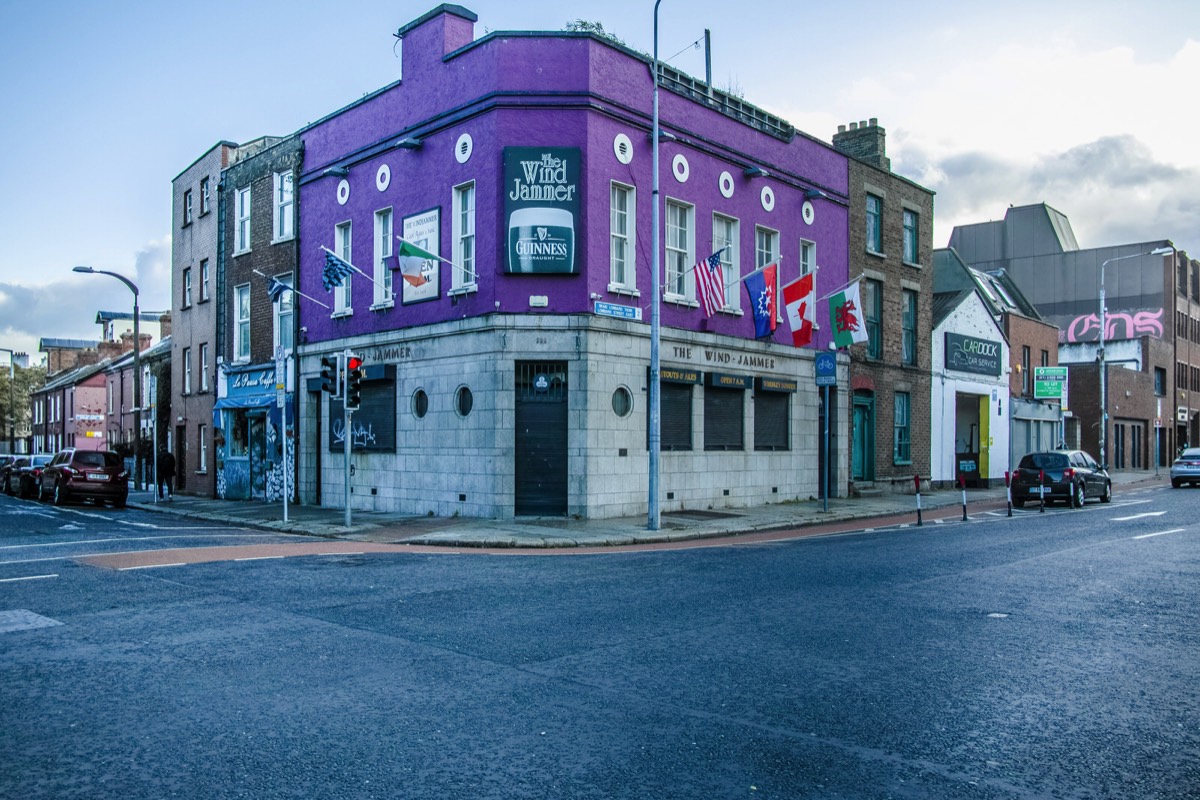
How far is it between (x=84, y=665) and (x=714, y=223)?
20025 millimetres

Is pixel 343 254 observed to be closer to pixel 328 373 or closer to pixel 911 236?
pixel 328 373

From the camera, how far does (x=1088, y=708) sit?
6.11 m

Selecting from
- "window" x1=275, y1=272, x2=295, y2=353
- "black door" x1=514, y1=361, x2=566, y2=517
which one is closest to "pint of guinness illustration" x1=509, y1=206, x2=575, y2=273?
"black door" x1=514, y1=361, x2=566, y2=517

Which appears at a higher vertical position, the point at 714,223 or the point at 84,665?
the point at 714,223

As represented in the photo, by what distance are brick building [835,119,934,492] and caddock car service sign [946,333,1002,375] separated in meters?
1.83

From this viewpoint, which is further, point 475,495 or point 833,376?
point 833,376

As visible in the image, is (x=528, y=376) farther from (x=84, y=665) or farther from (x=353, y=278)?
(x=84, y=665)

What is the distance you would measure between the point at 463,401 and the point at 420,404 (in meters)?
1.78

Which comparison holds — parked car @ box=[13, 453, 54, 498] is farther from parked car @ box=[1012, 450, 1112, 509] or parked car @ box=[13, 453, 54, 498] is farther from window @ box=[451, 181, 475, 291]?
parked car @ box=[1012, 450, 1112, 509]

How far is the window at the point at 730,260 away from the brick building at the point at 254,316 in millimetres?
12442

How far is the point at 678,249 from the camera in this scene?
23.6 m

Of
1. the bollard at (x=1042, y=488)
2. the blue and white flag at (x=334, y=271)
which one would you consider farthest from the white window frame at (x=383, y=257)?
the bollard at (x=1042, y=488)

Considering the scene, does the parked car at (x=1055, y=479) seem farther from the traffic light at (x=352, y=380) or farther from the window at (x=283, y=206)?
the window at (x=283, y=206)

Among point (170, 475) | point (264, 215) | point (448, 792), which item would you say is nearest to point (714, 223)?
point (264, 215)
